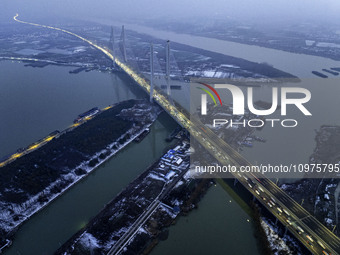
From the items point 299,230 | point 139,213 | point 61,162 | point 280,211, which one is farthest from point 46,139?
point 299,230

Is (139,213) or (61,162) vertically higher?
(61,162)

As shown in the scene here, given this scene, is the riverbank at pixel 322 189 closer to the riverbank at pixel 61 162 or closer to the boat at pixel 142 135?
the boat at pixel 142 135

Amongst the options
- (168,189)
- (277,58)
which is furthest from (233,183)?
A: (277,58)

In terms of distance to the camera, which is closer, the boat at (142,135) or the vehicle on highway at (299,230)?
the vehicle on highway at (299,230)

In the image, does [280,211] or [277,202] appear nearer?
[280,211]

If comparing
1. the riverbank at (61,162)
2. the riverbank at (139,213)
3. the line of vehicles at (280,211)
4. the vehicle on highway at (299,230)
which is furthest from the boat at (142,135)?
the vehicle on highway at (299,230)

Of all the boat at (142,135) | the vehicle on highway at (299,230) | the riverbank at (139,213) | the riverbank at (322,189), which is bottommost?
the riverbank at (139,213)

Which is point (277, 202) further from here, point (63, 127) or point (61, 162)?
point (63, 127)
